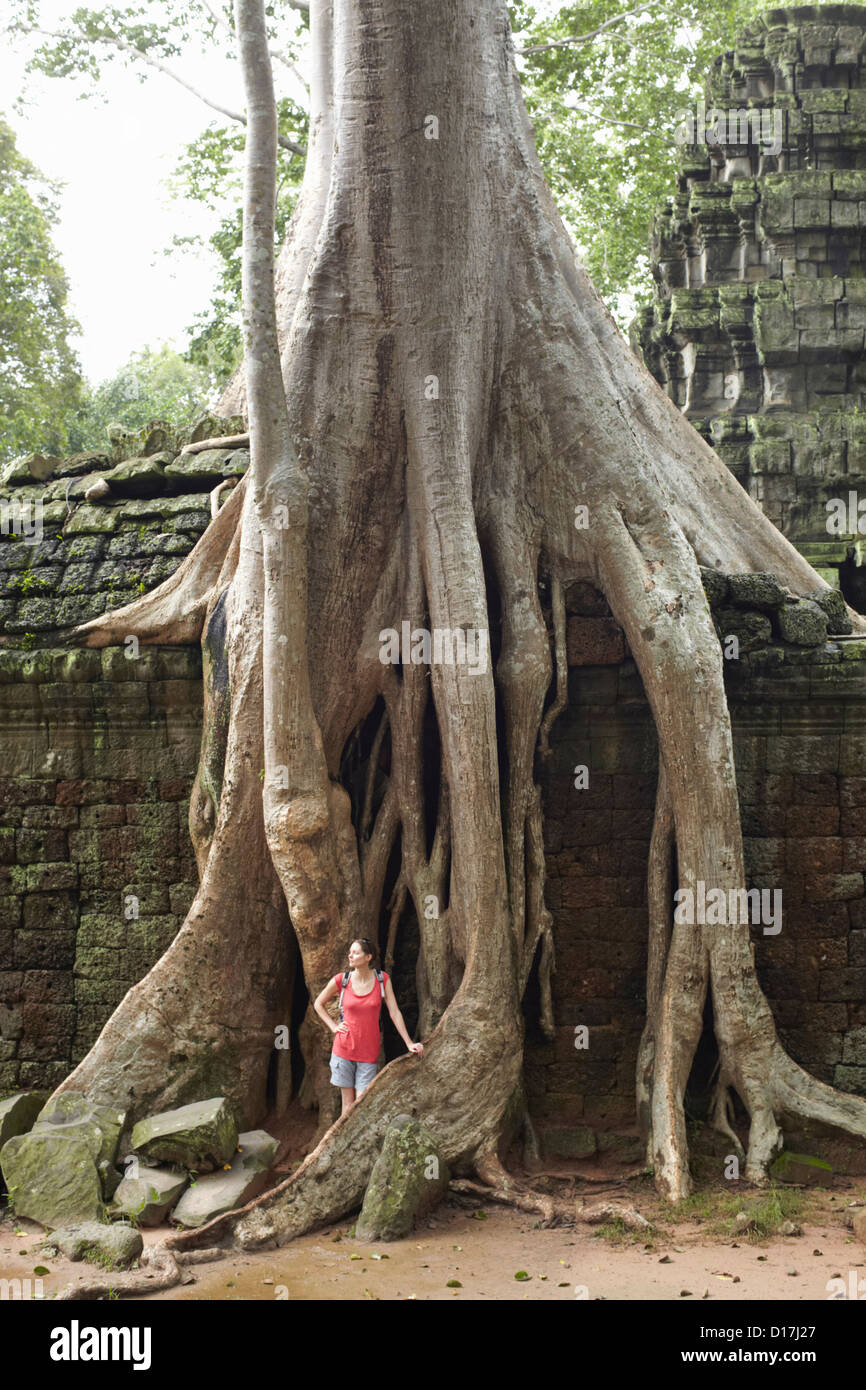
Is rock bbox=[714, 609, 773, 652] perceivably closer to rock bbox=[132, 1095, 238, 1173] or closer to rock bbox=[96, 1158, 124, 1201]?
rock bbox=[132, 1095, 238, 1173]

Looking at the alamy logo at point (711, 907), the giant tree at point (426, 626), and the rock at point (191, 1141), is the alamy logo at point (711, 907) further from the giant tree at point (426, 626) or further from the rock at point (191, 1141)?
the rock at point (191, 1141)

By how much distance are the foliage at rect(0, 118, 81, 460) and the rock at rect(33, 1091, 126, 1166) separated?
15.1m

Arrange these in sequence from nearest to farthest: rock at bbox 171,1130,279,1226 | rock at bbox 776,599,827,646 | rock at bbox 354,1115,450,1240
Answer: rock at bbox 354,1115,450,1240
rock at bbox 171,1130,279,1226
rock at bbox 776,599,827,646

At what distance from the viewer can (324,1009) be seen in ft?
18.0

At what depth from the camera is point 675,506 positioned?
668 centimetres

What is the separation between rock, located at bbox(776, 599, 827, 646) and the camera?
6.19m

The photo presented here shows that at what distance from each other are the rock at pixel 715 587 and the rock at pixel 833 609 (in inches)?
25.8

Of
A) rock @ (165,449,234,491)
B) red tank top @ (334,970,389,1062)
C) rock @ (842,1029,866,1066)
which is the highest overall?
rock @ (165,449,234,491)

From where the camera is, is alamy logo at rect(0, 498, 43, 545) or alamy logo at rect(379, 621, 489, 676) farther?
alamy logo at rect(0, 498, 43, 545)

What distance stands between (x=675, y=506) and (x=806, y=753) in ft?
4.86

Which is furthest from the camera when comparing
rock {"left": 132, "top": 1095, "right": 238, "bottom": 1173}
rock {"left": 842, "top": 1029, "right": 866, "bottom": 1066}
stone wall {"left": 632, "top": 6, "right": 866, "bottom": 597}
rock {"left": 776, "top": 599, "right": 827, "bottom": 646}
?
stone wall {"left": 632, "top": 6, "right": 866, "bottom": 597}

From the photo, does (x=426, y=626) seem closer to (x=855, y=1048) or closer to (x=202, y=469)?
(x=202, y=469)

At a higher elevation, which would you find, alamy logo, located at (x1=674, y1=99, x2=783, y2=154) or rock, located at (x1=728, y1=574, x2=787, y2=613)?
alamy logo, located at (x1=674, y1=99, x2=783, y2=154)

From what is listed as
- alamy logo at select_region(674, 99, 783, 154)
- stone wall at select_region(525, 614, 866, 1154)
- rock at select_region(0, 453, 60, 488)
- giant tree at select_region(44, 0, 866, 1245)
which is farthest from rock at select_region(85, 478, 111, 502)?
alamy logo at select_region(674, 99, 783, 154)
